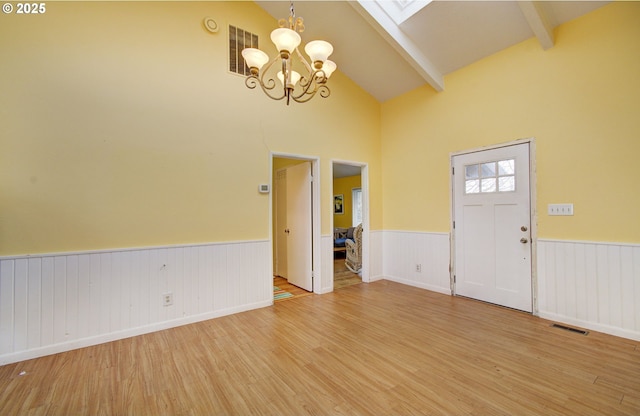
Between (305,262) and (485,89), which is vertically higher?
(485,89)

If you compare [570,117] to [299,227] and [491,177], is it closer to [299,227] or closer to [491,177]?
[491,177]

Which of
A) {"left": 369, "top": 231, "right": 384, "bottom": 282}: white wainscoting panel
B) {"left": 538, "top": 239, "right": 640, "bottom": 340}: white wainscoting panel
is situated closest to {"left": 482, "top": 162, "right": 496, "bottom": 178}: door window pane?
{"left": 538, "top": 239, "right": 640, "bottom": 340}: white wainscoting panel

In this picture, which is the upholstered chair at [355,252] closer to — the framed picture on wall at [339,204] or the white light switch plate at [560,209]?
the white light switch plate at [560,209]

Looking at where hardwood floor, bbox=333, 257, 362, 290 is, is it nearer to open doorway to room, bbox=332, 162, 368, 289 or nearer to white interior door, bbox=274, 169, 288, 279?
open doorway to room, bbox=332, 162, 368, 289

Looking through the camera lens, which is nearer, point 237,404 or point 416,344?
point 237,404

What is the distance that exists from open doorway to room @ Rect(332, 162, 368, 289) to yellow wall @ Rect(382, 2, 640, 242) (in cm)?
183

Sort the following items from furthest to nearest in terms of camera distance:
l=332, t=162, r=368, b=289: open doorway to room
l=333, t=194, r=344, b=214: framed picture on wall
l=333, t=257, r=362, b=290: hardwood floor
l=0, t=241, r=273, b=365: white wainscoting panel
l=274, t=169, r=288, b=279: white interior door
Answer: l=333, t=194, r=344, b=214: framed picture on wall, l=332, t=162, r=368, b=289: open doorway to room, l=274, t=169, r=288, b=279: white interior door, l=333, t=257, r=362, b=290: hardwood floor, l=0, t=241, r=273, b=365: white wainscoting panel

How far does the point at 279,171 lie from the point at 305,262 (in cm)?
183

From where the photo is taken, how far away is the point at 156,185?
2.94 metres

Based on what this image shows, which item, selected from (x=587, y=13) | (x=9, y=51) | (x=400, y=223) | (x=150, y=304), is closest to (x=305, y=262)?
(x=400, y=223)

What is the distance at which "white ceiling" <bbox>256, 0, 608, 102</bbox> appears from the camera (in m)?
2.92

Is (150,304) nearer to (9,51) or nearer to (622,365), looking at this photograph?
(9,51)

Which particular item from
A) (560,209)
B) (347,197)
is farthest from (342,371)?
(347,197)

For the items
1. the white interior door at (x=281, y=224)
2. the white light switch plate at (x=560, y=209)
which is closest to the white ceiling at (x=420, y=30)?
the white light switch plate at (x=560, y=209)
